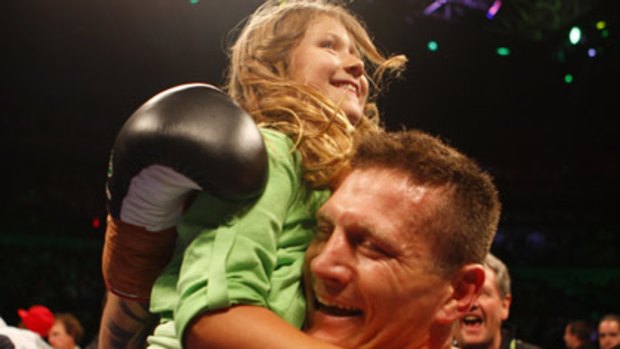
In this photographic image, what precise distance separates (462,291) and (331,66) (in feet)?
1.84

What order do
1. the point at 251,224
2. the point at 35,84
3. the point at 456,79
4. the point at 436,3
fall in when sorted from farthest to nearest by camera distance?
1. the point at 35,84
2. the point at 456,79
3. the point at 436,3
4. the point at 251,224

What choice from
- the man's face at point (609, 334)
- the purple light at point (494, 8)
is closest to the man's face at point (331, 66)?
the man's face at point (609, 334)

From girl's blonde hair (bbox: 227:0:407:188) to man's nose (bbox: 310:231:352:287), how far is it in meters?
0.14

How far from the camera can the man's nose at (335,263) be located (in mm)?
1116

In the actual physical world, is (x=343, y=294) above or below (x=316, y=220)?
below

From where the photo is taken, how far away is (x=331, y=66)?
1.50 meters

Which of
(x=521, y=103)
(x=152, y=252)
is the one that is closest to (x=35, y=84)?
(x=521, y=103)

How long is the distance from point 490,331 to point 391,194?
208 cm

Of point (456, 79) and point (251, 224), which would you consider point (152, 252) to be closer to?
point (251, 224)

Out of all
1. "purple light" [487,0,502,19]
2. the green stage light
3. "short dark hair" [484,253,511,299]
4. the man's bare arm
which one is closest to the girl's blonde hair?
the man's bare arm

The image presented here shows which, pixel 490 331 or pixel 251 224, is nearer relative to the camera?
pixel 251 224

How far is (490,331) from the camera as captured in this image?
3027mm

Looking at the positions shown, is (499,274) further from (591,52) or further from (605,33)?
(591,52)

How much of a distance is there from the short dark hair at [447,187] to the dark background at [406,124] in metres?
6.41
